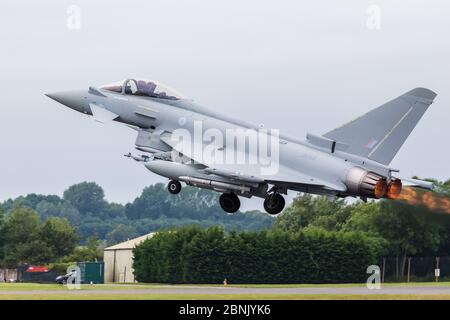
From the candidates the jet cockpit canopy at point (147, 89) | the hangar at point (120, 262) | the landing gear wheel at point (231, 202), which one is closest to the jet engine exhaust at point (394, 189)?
the landing gear wheel at point (231, 202)

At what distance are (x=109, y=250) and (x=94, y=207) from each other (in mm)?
81713

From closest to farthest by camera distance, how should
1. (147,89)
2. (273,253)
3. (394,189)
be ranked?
(394,189), (147,89), (273,253)

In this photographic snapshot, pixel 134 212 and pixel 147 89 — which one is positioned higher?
pixel 134 212

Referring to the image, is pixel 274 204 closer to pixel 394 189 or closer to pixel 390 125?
pixel 394 189

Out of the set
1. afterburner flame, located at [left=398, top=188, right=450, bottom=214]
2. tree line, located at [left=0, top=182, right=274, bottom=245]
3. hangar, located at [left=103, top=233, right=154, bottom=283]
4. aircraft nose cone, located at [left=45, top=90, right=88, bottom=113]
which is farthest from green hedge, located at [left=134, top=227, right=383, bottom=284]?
tree line, located at [left=0, top=182, right=274, bottom=245]

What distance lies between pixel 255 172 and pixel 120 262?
33.6m

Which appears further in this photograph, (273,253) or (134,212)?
(134,212)

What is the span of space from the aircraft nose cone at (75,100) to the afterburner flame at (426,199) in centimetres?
1014

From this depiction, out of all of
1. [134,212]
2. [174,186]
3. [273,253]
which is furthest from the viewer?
[134,212]

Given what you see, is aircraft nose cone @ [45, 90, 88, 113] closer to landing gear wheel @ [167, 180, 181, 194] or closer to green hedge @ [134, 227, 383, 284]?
landing gear wheel @ [167, 180, 181, 194]

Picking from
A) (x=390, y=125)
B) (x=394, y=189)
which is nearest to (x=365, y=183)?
(x=394, y=189)

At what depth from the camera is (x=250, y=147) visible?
3434 cm

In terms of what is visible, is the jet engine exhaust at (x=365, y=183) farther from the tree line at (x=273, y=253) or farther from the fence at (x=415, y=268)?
the fence at (x=415, y=268)
